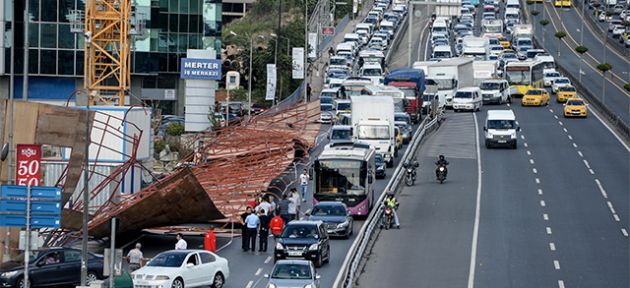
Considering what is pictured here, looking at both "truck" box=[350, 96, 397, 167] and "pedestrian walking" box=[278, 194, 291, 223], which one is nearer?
"pedestrian walking" box=[278, 194, 291, 223]

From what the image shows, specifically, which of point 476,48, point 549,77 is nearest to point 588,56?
point 476,48

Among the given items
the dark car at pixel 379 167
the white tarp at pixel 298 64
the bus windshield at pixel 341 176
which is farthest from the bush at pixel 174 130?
the bus windshield at pixel 341 176

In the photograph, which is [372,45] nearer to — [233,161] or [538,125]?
[538,125]

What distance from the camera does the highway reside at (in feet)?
362

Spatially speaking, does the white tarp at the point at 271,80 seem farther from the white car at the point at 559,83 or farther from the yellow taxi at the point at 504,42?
the yellow taxi at the point at 504,42

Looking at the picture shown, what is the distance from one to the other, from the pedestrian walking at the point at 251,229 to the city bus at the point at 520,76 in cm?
5800

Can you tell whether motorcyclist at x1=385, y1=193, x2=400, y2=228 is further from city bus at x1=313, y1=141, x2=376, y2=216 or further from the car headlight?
the car headlight

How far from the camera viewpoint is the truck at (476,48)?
11719 centimetres

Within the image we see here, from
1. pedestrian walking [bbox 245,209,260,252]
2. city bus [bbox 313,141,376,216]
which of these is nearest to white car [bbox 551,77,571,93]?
city bus [bbox 313,141,376,216]

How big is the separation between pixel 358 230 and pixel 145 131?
9.46 meters

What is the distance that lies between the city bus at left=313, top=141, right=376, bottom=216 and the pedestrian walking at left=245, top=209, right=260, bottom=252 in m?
7.74

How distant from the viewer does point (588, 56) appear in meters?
140

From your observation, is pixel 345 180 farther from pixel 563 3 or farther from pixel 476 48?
pixel 563 3

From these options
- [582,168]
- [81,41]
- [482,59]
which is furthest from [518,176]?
[482,59]
